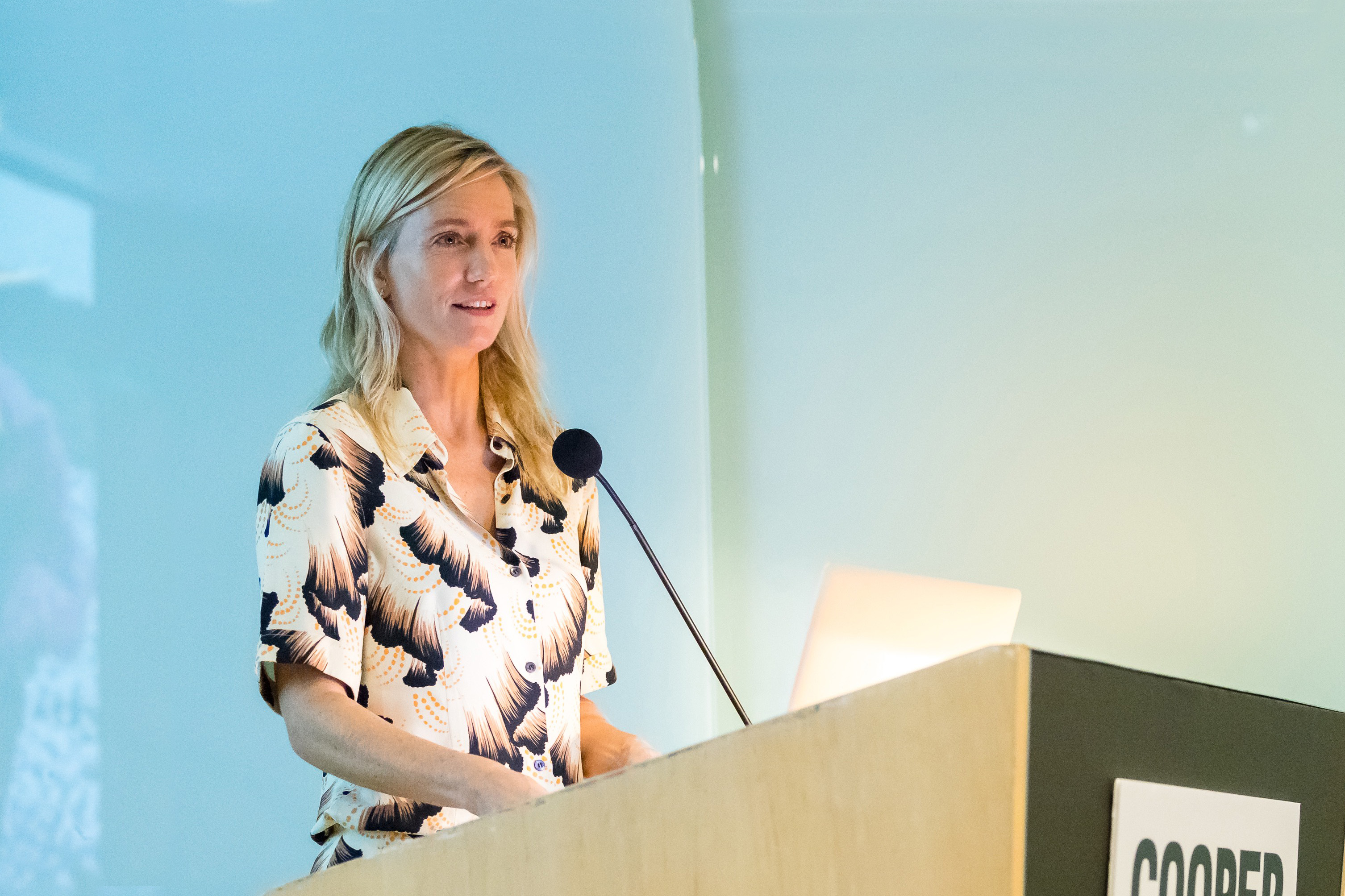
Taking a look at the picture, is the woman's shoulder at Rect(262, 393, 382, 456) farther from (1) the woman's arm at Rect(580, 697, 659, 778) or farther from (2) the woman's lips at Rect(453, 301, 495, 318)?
(1) the woman's arm at Rect(580, 697, 659, 778)

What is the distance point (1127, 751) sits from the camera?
0.44 metres

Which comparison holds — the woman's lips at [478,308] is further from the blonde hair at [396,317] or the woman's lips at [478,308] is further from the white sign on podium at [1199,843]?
the white sign on podium at [1199,843]

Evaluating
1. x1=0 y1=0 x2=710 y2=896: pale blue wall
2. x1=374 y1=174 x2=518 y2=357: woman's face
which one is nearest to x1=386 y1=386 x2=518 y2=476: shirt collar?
x1=374 y1=174 x2=518 y2=357: woman's face

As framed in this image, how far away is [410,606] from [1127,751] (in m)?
0.94

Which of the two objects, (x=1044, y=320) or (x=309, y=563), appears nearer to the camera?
(x=309, y=563)

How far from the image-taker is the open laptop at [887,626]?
1.77m

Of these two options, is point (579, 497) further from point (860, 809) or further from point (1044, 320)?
point (1044, 320)

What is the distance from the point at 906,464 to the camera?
266 cm

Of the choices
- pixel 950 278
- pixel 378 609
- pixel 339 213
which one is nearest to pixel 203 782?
pixel 378 609

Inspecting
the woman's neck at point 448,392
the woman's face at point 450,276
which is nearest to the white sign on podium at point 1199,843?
the woman's neck at point 448,392

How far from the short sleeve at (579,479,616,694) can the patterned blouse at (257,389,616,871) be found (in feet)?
0.14

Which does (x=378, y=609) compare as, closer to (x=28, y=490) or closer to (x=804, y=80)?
(x=28, y=490)

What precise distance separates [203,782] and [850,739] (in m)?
1.69

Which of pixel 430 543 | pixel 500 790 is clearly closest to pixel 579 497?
pixel 430 543
